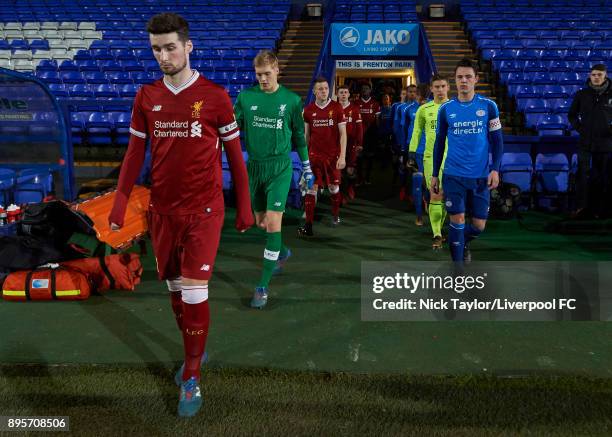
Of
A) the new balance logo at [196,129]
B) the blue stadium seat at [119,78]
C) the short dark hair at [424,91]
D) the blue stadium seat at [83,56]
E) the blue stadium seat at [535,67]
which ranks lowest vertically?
the new balance logo at [196,129]

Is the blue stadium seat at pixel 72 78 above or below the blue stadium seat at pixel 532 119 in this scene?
above

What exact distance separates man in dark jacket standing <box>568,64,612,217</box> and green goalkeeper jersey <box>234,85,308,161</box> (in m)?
4.60

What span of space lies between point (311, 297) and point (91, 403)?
217 cm

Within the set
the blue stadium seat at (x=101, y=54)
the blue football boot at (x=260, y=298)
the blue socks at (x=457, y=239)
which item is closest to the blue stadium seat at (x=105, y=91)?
the blue stadium seat at (x=101, y=54)

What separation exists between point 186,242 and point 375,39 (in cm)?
1427

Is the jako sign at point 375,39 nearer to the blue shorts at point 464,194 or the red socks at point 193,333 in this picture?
the blue shorts at point 464,194

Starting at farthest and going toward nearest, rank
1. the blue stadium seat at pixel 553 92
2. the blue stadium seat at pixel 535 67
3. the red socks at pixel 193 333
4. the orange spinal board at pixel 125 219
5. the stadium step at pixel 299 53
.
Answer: the stadium step at pixel 299 53 < the blue stadium seat at pixel 535 67 < the blue stadium seat at pixel 553 92 < the orange spinal board at pixel 125 219 < the red socks at pixel 193 333

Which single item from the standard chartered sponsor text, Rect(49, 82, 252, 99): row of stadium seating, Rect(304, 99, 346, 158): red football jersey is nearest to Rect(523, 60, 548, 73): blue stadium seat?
Rect(49, 82, 252, 99): row of stadium seating

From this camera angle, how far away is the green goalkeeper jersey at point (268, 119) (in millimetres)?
4668

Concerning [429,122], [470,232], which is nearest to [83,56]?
[429,122]

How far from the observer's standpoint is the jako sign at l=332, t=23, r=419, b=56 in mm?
15656

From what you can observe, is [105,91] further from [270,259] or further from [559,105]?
[559,105]

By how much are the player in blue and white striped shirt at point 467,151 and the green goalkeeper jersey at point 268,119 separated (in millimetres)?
1290

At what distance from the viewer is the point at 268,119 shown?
468 centimetres
